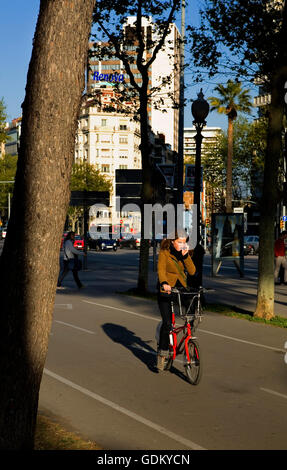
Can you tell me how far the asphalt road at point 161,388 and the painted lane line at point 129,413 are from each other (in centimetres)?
1

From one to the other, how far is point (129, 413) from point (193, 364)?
1.77 m

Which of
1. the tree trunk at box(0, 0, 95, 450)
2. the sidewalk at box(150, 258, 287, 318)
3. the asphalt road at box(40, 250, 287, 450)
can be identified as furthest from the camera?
the sidewalk at box(150, 258, 287, 318)

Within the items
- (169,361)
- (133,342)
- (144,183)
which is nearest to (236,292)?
(144,183)

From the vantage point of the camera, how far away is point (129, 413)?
7.82 metres

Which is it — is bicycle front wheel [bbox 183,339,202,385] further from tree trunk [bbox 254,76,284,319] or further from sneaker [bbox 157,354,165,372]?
tree trunk [bbox 254,76,284,319]

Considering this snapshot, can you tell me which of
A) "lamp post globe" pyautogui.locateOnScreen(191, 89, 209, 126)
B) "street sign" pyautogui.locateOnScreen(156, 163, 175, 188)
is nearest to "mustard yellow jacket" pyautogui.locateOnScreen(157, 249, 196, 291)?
"lamp post globe" pyautogui.locateOnScreen(191, 89, 209, 126)

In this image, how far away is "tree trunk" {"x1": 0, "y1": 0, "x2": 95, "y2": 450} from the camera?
5027mm

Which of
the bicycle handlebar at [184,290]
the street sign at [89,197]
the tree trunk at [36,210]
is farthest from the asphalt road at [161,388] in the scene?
the street sign at [89,197]

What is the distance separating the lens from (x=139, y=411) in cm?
792

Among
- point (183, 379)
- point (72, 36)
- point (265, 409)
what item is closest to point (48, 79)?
point (72, 36)

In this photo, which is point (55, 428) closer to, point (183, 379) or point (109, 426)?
point (109, 426)

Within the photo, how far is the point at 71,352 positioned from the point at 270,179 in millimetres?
6219

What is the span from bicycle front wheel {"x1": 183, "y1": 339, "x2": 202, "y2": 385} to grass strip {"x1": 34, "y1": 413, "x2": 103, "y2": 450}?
2.62m

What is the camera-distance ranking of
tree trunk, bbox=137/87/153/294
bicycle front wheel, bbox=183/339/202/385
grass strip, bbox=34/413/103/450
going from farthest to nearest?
tree trunk, bbox=137/87/153/294, bicycle front wheel, bbox=183/339/202/385, grass strip, bbox=34/413/103/450
